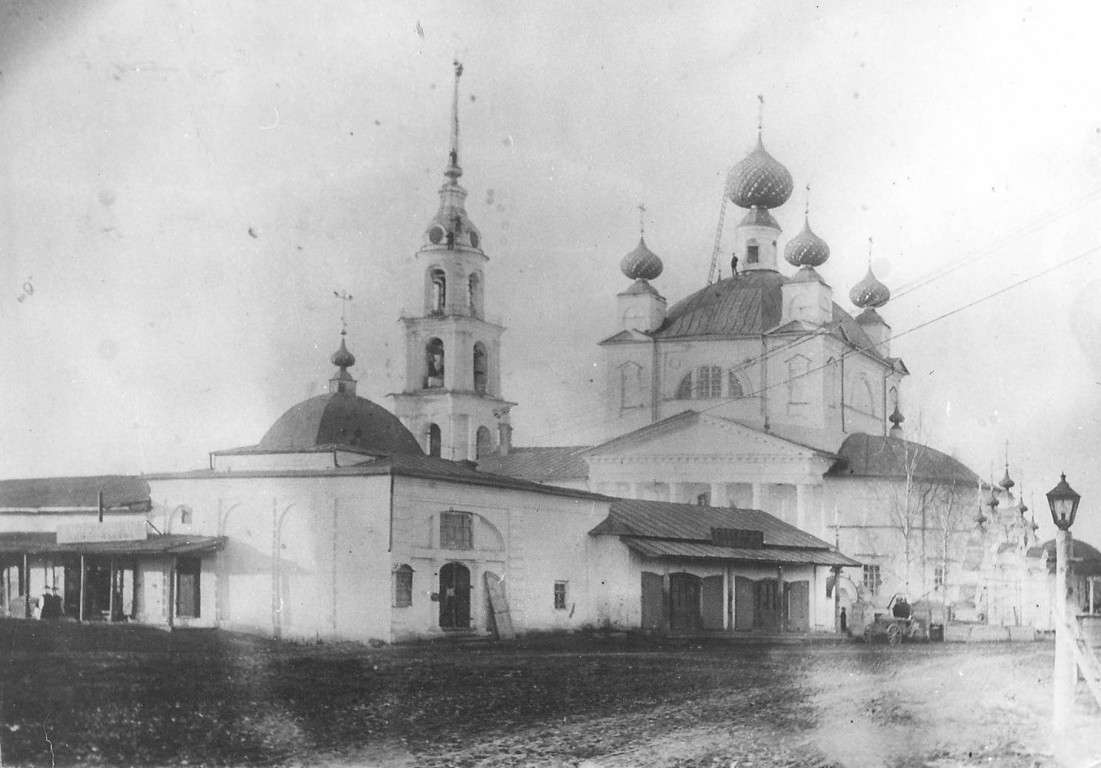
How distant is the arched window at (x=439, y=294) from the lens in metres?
5.66

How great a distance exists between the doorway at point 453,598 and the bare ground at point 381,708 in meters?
0.10

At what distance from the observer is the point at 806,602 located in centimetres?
865

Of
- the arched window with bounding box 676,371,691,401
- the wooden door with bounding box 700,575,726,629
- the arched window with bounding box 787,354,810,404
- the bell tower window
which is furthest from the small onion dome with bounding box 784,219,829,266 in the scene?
the wooden door with bounding box 700,575,726,629

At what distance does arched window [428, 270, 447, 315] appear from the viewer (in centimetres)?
566

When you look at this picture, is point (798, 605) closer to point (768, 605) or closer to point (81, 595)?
point (768, 605)

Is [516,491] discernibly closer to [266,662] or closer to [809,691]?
[266,662]

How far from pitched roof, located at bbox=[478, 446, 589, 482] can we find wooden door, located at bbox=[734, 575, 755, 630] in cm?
233

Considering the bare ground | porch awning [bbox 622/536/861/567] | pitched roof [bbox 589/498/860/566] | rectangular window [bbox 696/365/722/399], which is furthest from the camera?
porch awning [bbox 622/536/861/567]

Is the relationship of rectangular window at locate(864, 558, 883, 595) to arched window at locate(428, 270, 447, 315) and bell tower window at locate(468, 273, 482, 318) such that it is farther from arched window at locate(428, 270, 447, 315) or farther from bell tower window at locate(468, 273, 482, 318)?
arched window at locate(428, 270, 447, 315)

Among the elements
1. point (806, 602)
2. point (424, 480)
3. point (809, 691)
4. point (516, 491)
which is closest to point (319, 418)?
Result: point (424, 480)

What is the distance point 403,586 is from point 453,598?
258mm

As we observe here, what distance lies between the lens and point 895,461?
7605mm

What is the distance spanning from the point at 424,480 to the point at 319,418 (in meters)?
0.49

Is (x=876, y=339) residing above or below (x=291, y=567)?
above
